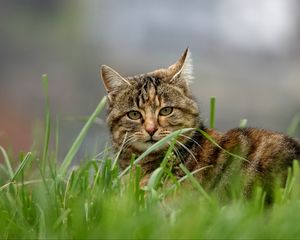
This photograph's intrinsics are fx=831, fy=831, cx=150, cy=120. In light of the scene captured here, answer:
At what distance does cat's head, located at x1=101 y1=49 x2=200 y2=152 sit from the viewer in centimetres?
454

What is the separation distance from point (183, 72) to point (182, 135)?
0.53 m

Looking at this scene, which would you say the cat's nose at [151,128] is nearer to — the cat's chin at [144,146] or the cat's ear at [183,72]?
the cat's chin at [144,146]

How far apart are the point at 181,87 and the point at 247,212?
2.02 m

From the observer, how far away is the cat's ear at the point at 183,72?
480 centimetres

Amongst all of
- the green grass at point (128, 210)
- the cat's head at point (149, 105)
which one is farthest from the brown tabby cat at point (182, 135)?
the green grass at point (128, 210)

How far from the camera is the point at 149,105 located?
4641mm

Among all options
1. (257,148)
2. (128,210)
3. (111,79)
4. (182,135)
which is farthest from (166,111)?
(128,210)

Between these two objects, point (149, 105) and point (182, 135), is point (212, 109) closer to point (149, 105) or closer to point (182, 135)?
point (182, 135)

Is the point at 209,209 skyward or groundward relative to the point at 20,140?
skyward

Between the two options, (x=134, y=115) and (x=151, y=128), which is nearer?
(x=151, y=128)

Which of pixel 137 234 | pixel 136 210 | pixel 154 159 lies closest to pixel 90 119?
pixel 154 159

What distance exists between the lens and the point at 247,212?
285cm

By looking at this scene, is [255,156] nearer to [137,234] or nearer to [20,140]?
[137,234]

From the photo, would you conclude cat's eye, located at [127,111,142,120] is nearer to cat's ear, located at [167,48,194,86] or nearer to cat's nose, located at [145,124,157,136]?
cat's nose, located at [145,124,157,136]
